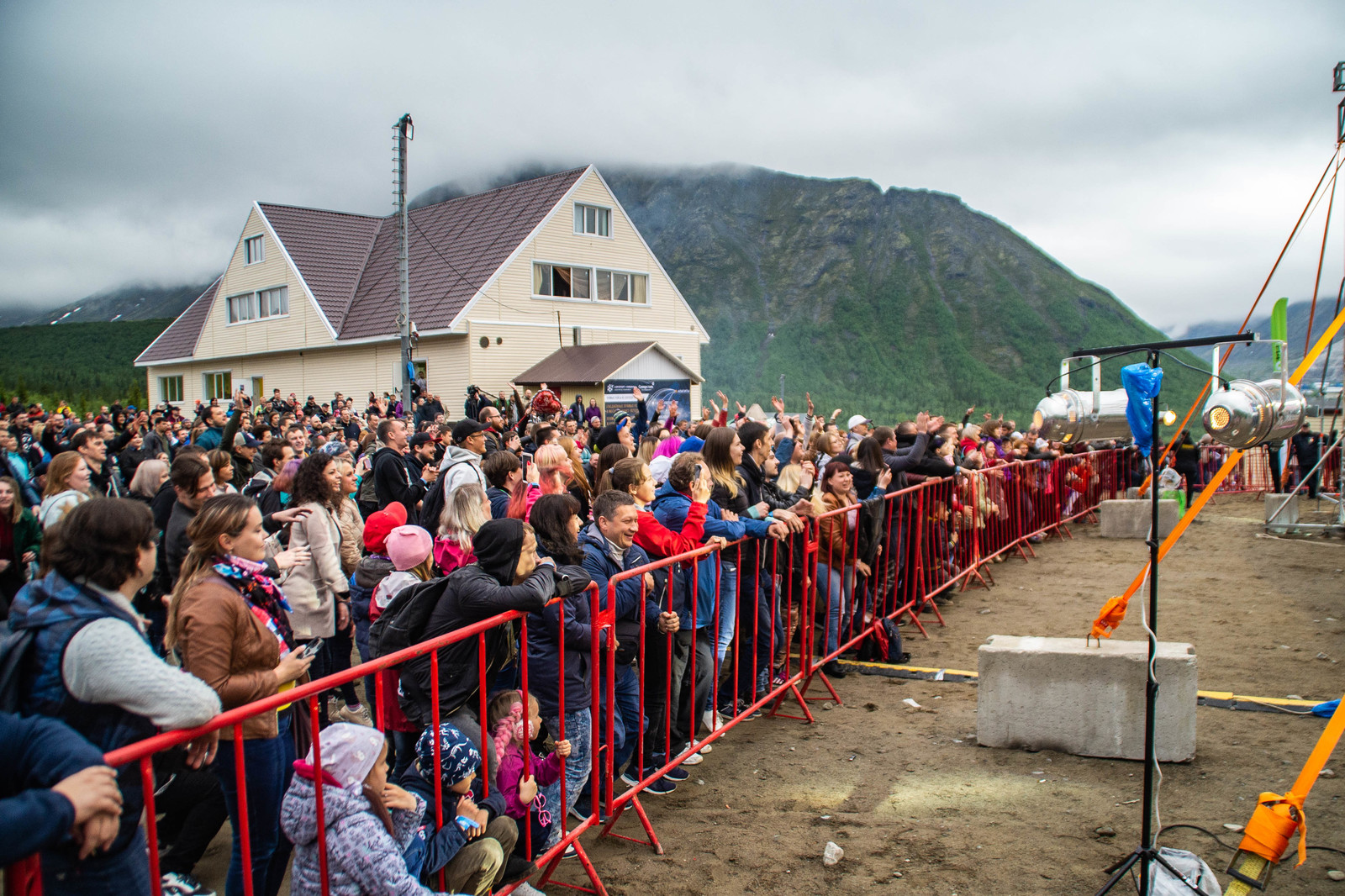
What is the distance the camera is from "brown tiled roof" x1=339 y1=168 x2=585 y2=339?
2767 centimetres

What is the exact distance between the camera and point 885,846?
13.0ft

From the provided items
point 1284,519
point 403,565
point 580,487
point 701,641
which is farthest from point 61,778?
point 1284,519

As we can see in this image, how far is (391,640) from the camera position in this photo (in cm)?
339

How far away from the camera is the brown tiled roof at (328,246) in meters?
30.7

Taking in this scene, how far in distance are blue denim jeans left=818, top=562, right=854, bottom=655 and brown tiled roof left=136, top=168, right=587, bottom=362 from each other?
22.1m

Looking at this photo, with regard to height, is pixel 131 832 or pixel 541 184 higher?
pixel 541 184

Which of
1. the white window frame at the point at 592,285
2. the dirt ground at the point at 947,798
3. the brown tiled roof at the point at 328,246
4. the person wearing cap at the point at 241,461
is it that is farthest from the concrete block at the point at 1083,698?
the brown tiled roof at the point at 328,246

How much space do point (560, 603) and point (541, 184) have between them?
29.7 m

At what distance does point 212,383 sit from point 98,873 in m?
38.3

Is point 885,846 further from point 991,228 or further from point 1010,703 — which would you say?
point 991,228

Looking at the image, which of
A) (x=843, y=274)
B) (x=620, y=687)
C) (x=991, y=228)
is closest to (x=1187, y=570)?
(x=620, y=687)

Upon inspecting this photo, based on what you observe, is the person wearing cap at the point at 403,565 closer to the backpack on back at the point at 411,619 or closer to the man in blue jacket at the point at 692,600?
the backpack on back at the point at 411,619

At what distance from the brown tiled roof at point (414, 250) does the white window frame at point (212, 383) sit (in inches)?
53.3

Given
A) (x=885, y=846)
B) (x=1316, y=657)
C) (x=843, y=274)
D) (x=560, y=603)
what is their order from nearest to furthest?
(x=560, y=603) < (x=885, y=846) < (x=1316, y=657) < (x=843, y=274)
